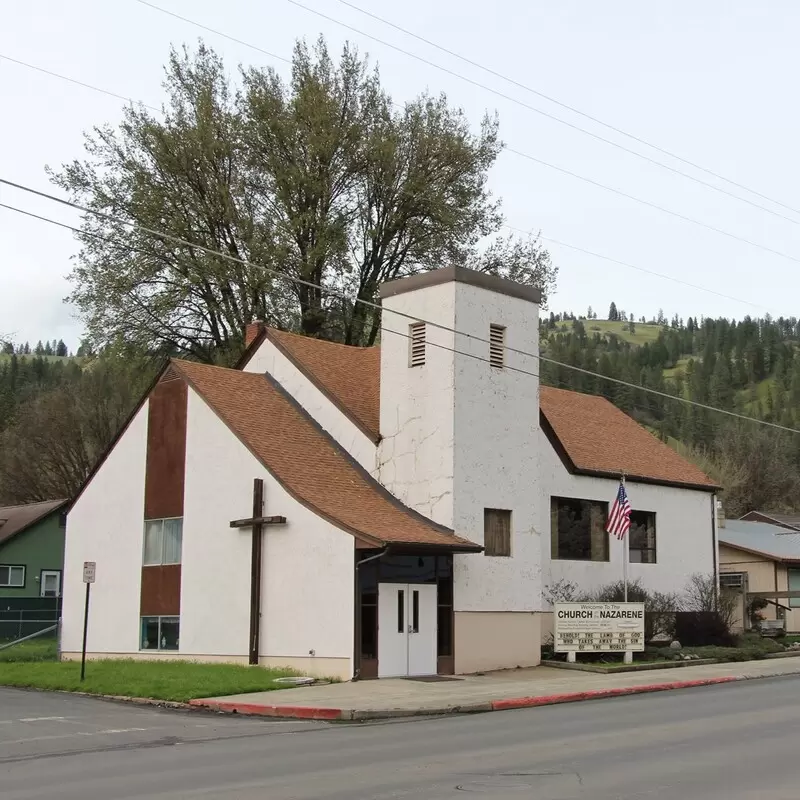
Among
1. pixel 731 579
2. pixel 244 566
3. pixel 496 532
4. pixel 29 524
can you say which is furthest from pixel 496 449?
pixel 29 524

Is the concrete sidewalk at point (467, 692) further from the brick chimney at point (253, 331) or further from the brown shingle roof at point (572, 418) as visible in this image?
the brick chimney at point (253, 331)

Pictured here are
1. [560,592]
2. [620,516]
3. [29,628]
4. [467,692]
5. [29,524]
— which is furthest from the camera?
[29,524]

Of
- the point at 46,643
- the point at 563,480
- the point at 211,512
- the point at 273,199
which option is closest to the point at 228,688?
the point at 211,512

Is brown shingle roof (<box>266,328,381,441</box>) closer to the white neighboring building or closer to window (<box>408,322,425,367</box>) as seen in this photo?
the white neighboring building

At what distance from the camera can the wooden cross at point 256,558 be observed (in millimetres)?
27609

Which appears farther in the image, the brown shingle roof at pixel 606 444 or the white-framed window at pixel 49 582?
the white-framed window at pixel 49 582

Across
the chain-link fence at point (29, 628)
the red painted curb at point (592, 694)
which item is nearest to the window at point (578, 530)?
the red painted curb at point (592, 694)

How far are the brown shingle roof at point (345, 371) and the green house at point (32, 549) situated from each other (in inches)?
841

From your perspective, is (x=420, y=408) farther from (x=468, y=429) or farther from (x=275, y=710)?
(x=275, y=710)

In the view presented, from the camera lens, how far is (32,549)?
52.2 metres

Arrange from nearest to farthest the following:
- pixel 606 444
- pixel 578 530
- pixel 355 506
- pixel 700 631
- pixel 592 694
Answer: pixel 592 694 < pixel 355 506 < pixel 700 631 < pixel 578 530 < pixel 606 444

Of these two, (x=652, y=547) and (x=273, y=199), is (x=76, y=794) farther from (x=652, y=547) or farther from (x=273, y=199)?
(x=273, y=199)

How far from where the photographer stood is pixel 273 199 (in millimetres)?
43875

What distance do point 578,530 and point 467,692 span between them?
12029mm
